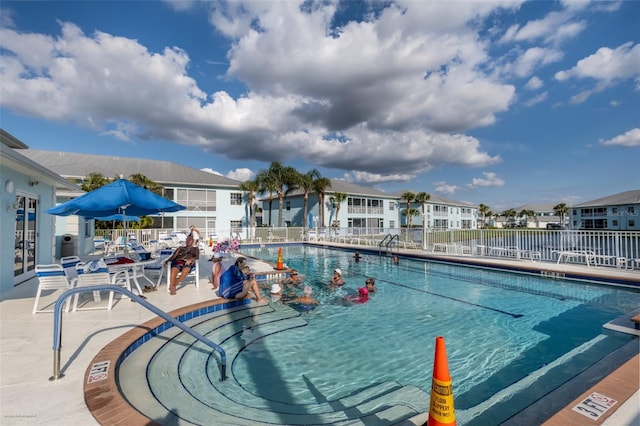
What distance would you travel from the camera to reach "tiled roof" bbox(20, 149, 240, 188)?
2516cm

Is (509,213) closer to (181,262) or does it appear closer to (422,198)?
(422,198)

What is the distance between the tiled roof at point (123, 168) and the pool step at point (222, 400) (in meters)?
25.3

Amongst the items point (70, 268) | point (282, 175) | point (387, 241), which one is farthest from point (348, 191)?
point (70, 268)

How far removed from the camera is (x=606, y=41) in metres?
10.3

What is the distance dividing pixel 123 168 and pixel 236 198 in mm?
11326

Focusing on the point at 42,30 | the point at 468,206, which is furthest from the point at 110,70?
the point at 468,206

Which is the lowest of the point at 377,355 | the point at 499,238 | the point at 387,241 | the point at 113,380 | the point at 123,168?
the point at 377,355

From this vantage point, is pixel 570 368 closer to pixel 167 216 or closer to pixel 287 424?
pixel 287 424

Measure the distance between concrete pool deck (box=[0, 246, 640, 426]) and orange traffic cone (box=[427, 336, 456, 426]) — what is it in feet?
2.72

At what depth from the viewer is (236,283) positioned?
19.6 ft

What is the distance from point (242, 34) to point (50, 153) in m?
28.0

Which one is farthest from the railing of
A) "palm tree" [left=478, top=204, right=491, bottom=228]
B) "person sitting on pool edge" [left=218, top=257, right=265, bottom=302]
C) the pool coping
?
"palm tree" [left=478, top=204, right=491, bottom=228]

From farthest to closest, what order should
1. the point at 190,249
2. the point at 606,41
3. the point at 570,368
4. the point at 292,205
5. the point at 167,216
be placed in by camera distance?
the point at 292,205 → the point at 167,216 → the point at 606,41 → the point at 190,249 → the point at 570,368

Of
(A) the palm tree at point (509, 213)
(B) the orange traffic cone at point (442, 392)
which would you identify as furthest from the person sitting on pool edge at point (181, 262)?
(A) the palm tree at point (509, 213)
